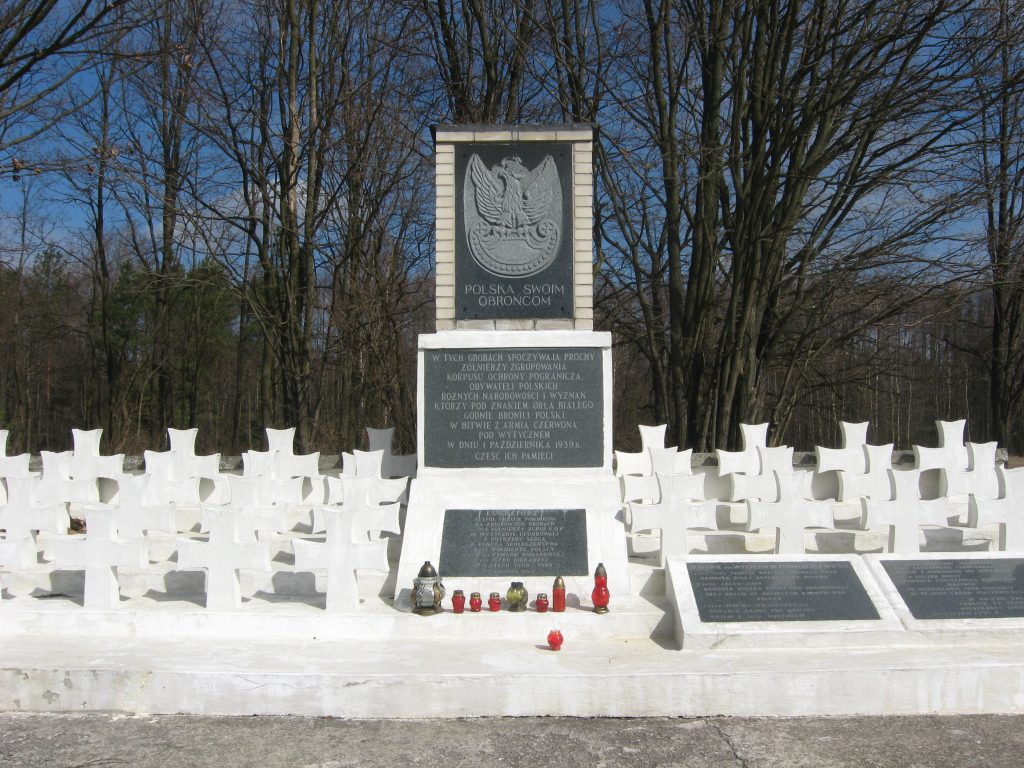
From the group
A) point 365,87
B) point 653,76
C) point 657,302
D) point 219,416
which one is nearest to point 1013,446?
point 657,302

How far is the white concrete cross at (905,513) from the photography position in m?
6.60

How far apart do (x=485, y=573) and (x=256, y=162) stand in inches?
480

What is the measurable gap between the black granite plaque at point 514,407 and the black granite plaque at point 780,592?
181 cm

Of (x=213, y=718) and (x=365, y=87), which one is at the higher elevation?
(x=365, y=87)

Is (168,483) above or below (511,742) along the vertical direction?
above

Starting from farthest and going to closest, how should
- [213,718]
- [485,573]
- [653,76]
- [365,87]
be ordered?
[365,87] < [653,76] < [485,573] < [213,718]

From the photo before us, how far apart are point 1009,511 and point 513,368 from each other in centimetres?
409

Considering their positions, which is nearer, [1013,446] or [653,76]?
[653,76]

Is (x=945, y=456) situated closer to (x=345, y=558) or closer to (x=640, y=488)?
(x=640, y=488)

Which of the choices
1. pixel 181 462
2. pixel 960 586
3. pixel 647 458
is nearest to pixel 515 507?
pixel 647 458

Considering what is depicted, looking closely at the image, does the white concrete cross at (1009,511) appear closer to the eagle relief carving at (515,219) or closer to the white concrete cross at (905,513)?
the white concrete cross at (905,513)

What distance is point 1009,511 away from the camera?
6.70 m

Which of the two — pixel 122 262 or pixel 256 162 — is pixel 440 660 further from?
pixel 122 262

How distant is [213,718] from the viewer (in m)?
4.82
